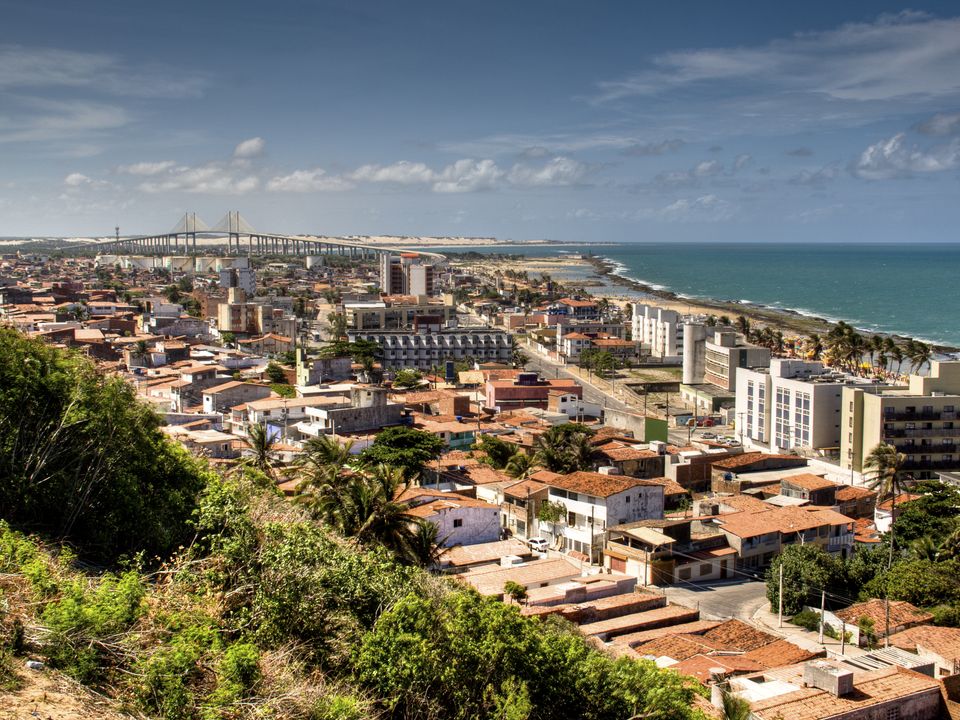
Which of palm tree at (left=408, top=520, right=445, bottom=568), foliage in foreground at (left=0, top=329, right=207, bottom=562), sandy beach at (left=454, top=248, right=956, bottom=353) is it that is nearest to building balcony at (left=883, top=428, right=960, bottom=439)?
palm tree at (left=408, top=520, right=445, bottom=568)

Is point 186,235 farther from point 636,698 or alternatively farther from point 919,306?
point 636,698

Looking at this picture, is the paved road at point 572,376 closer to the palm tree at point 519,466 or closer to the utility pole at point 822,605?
the palm tree at point 519,466

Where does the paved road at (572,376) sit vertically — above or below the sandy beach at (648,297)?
below

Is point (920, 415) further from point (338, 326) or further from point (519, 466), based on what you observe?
point (338, 326)

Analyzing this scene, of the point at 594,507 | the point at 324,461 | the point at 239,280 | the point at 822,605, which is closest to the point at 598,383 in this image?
the point at 594,507

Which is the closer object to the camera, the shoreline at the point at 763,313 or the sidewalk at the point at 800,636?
the sidewalk at the point at 800,636

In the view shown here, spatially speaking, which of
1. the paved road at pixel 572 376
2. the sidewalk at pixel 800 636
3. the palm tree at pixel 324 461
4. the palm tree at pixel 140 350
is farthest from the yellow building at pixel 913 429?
the palm tree at pixel 140 350
